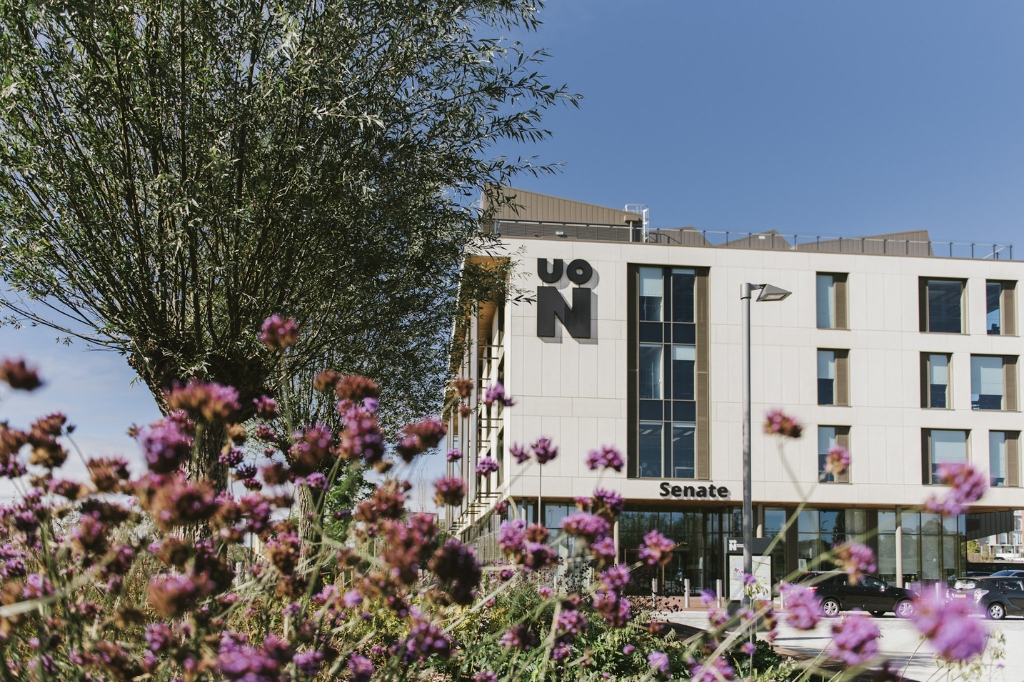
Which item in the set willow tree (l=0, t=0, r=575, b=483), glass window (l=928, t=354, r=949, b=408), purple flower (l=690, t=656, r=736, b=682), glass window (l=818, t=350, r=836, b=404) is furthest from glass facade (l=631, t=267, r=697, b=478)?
purple flower (l=690, t=656, r=736, b=682)

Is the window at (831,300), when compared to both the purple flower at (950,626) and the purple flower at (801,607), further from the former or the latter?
the purple flower at (950,626)

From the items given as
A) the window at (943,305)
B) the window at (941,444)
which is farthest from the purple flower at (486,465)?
the window at (943,305)

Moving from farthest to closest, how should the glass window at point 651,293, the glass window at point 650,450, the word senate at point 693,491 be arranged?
the glass window at point 651,293 → the glass window at point 650,450 → the word senate at point 693,491

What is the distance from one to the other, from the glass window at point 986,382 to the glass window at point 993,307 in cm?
129

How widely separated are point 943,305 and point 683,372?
11.5 meters

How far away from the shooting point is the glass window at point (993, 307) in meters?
35.5

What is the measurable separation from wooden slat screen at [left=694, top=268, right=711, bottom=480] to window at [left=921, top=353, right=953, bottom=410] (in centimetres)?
883

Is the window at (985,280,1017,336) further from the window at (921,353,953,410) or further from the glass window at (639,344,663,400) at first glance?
the glass window at (639,344,663,400)

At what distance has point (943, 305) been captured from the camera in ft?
116

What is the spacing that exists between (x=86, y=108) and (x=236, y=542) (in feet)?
21.9

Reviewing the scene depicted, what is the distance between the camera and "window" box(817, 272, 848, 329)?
34750mm

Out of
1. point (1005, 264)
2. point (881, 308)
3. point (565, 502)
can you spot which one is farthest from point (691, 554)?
point (1005, 264)

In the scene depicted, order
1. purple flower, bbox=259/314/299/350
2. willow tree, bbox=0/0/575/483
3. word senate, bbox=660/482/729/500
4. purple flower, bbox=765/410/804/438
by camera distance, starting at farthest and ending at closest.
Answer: word senate, bbox=660/482/729/500
willow tree, bbox=0/0/575/483
purple flower, bbox=259/314/299/350
purple flower, bbox=765/410/804/438

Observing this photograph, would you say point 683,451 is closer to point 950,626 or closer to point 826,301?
point 826,301
